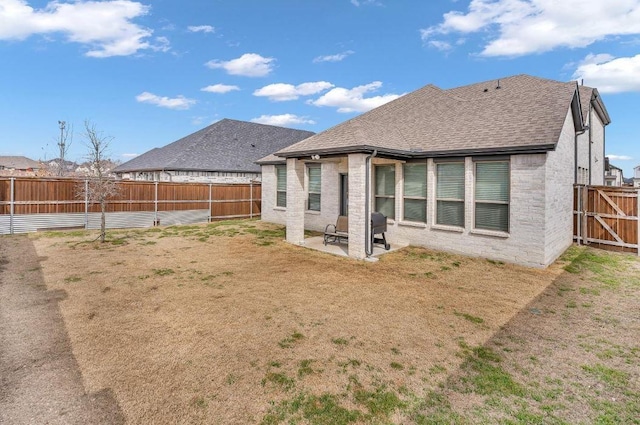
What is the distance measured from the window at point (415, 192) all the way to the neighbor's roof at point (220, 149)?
13.9m

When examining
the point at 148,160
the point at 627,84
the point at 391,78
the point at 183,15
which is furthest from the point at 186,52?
the point at 627,84

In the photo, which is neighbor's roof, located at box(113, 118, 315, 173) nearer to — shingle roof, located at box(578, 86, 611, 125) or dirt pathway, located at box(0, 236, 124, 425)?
dirt pathway, located at box(0, 236, 124, 425)

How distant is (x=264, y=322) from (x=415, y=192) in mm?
7622

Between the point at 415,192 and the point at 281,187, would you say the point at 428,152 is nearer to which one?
the point at 415,192

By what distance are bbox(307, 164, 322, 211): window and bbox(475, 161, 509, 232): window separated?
6.70 meters

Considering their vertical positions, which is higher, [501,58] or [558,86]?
[501,58]

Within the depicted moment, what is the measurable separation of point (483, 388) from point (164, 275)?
7203 mm

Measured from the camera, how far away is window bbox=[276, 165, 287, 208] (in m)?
16.7

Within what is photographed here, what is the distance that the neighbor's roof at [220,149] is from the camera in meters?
23.4

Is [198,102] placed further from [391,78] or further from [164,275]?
[164,275]

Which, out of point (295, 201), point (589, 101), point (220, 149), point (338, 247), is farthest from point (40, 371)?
point (220, 149)

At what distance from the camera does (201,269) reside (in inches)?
329

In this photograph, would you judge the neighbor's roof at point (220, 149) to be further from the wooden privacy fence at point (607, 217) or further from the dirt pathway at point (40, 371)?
the wooden privacy fence at point (607, 217)

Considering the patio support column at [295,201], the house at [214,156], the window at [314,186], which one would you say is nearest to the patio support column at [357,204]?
the patio support column at [295,201]
